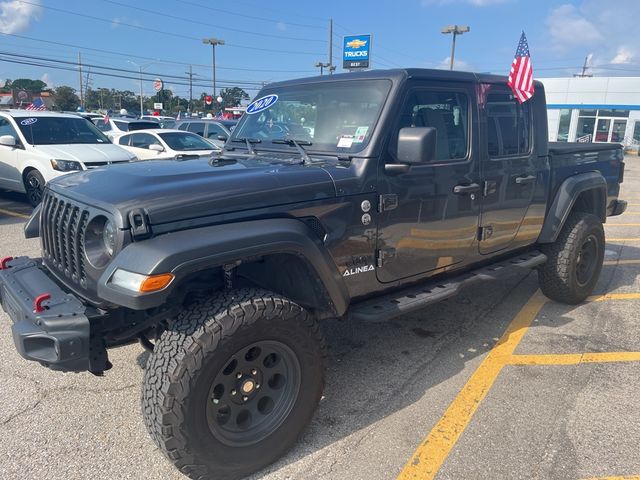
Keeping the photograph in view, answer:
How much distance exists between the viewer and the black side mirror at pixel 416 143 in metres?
2.96

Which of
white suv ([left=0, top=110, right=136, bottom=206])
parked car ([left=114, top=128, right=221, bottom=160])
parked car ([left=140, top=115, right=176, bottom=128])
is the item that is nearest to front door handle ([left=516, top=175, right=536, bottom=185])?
white suv ([left=0, top=110, right=136, bottom=206])

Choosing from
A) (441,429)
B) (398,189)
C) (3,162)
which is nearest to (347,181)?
(398,189)

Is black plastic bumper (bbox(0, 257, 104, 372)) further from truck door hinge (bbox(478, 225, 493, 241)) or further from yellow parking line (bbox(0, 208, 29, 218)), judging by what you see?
yellow parking line (bbox(0, 208, 29, 218))

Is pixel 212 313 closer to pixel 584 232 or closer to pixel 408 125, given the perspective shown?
pixel 408 125

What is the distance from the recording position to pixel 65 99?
69.2 m

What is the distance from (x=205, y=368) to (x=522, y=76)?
3475mm

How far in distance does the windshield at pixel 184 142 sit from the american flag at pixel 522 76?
8.22m

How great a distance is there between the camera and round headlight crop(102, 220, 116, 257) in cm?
243

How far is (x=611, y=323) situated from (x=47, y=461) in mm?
4485

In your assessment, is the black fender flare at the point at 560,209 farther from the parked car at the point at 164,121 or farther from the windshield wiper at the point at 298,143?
the parked car at the point at 164,121

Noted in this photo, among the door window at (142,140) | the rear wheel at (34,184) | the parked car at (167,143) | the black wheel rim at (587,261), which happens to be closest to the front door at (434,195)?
the black wheel rim at (587,261)

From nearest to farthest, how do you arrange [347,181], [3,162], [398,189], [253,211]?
[253,211], [347,181], [398,189], [3,162]

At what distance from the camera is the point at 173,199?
8.01 feet

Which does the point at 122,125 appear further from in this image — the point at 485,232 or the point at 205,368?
the point at 205,368
